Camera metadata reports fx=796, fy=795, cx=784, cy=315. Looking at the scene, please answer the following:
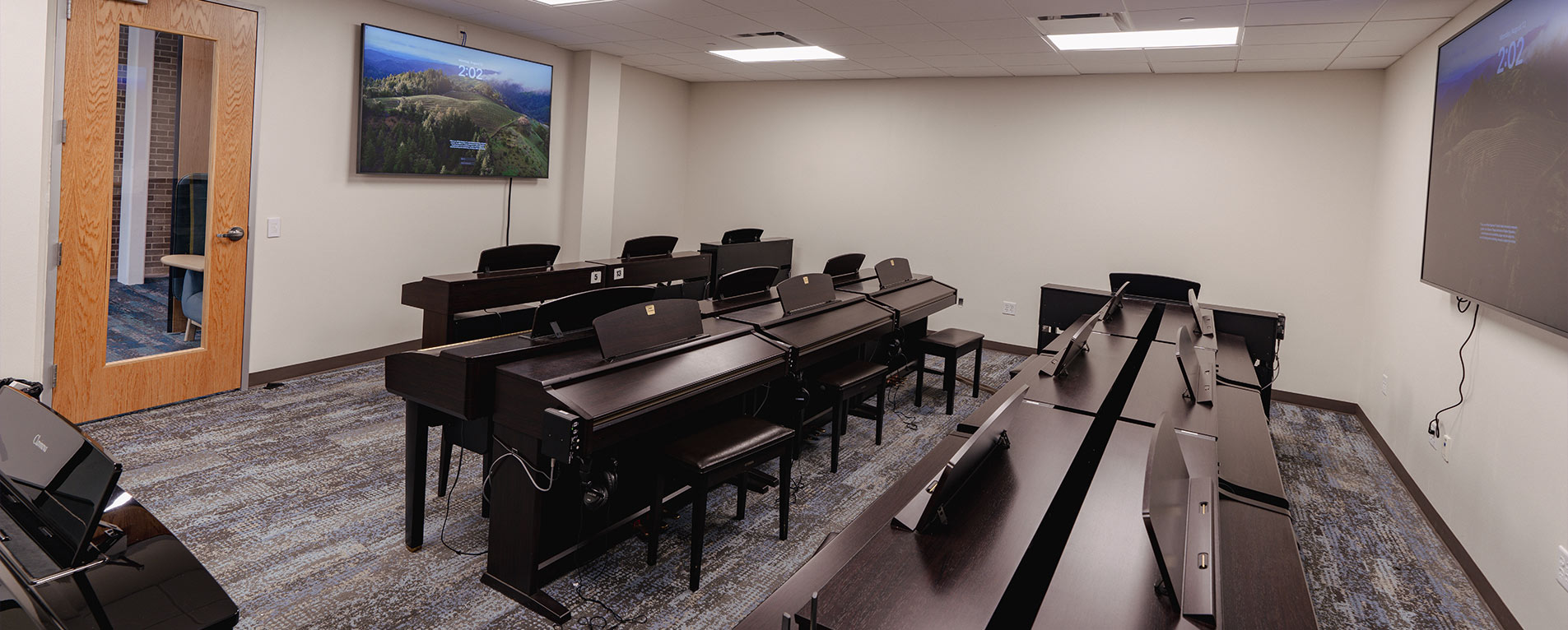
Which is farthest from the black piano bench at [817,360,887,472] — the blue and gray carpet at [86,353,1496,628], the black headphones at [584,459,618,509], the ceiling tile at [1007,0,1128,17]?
the ceiling tile at [1007,0,1128,17]

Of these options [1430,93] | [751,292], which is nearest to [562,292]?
[751,292]

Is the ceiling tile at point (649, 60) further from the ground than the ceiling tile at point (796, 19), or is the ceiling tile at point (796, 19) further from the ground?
the ceiling tile at point (649, 60)

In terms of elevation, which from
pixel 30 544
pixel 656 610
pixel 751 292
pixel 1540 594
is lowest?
pixel 656 610

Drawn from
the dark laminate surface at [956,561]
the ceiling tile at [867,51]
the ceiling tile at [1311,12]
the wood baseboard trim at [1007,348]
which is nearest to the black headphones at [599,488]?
the dark laminate surface at [956,561]

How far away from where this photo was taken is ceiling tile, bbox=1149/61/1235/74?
18.0ft

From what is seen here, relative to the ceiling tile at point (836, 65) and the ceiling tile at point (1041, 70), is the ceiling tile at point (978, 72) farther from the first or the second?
the ceiling tile at point (836, 65)

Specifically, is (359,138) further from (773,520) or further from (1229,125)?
(1229,125)

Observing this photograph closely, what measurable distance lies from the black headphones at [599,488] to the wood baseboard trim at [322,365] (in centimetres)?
245

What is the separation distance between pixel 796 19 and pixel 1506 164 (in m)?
3.47

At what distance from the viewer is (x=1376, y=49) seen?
15.6 ft

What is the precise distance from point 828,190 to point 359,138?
4.09 metres

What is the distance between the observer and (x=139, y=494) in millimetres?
3127

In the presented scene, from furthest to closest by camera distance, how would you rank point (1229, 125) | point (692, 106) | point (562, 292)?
1. point (692, 106)
2. point (1229, 125)
3. point (562, 292)

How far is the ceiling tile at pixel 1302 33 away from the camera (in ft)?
13.8
